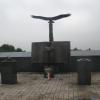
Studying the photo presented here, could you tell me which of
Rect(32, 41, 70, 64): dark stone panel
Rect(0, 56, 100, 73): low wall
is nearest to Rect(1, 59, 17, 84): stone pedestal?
Rect(32, 41, 70, 64): dark stone panel

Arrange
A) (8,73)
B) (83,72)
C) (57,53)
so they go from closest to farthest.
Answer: (83,72) < (8,73) < (57,53)

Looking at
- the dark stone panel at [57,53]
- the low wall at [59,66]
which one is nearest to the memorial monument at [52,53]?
the dark stone panel at [57,53]

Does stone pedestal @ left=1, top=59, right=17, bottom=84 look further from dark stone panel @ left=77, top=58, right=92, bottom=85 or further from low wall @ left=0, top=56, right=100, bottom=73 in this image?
low wall @ left=0, top=56, right=100, bottom=73

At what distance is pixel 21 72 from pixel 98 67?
3.84 metres

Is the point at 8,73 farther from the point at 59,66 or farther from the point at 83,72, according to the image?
the point at 59,66

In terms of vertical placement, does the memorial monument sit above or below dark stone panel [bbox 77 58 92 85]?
above

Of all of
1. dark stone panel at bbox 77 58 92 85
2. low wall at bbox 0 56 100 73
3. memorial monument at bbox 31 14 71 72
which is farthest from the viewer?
low wall at bbox 0 56 100 73

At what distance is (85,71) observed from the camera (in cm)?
933

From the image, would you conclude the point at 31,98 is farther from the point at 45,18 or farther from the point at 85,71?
the point at 45,18

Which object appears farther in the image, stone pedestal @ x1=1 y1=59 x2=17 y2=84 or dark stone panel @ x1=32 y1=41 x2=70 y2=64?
dark stone panel @ x1=32 y1=41 x2=70 y2=64

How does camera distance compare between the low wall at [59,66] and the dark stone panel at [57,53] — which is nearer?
the dark stone panel at [57,53]

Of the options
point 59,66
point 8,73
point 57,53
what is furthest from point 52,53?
point 8,73

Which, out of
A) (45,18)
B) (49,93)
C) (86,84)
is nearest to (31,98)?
(49,93)

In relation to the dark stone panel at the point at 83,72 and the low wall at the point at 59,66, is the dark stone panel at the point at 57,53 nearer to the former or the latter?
the low wall at the point at 59,66
